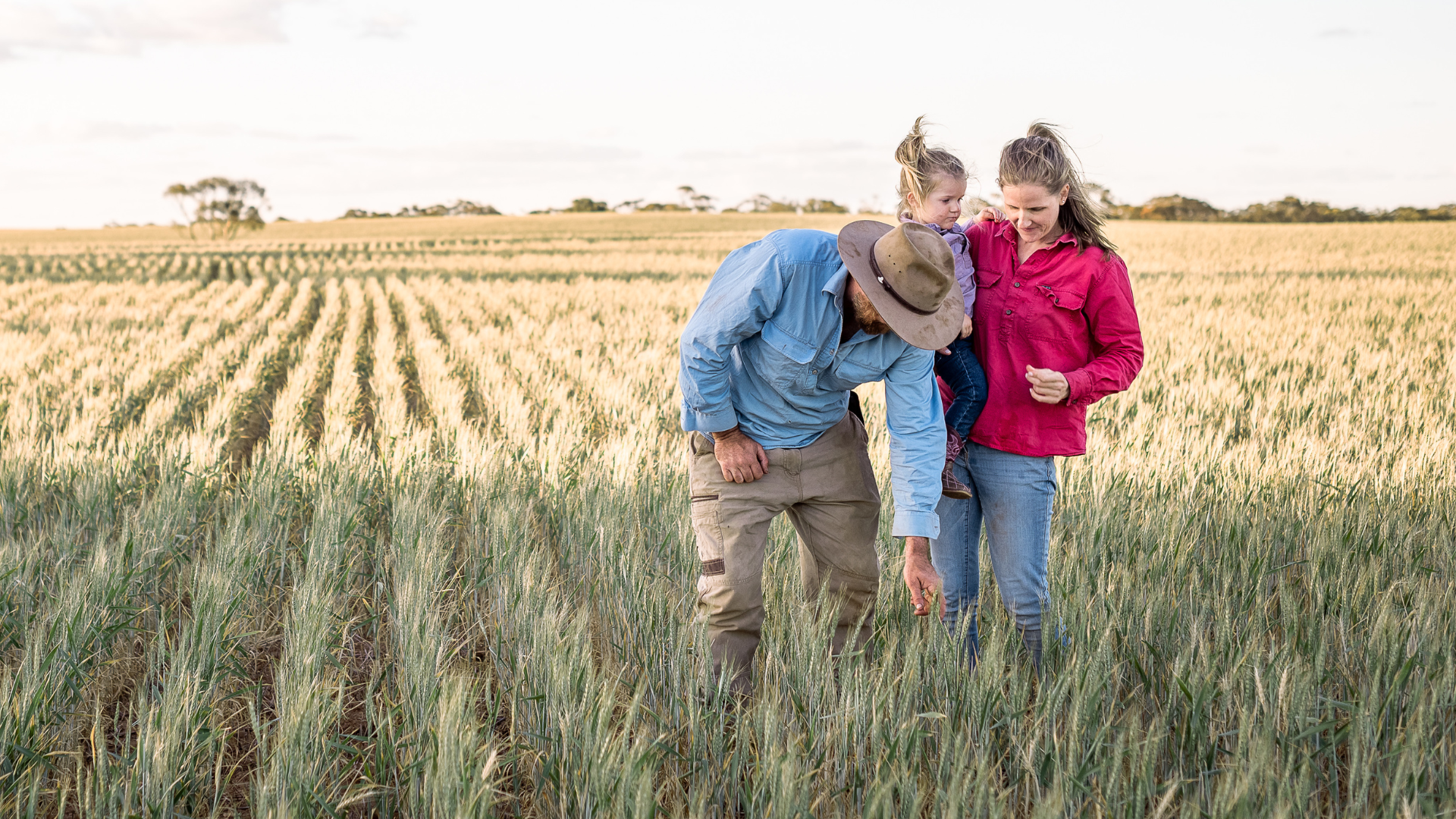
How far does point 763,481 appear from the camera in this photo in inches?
108

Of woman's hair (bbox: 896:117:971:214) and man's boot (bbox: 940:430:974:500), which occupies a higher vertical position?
woman's hair (bbox: 896:117:971:214)

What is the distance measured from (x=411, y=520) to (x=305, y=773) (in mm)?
1950

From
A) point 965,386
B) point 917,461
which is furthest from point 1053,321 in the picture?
point 917,461

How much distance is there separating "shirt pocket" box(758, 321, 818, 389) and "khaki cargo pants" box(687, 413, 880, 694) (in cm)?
27

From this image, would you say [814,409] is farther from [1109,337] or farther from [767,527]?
[1109,337]

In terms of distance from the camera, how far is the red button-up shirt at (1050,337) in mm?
2561

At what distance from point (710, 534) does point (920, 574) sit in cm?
63

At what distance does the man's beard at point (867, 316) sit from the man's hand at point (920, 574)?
59 cm

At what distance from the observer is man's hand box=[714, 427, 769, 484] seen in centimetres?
265

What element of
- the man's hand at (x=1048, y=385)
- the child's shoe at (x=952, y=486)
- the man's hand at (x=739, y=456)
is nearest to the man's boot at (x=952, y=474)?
the child's shoe at (x=952, y=486)

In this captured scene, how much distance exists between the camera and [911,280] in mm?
2246

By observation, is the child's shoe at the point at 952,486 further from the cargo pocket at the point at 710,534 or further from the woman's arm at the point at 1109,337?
the cargo pocket at the point at 710,534

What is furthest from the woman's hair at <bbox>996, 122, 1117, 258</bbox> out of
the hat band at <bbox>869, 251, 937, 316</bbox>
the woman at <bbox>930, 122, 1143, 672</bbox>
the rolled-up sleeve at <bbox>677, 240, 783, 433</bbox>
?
the rolled-up sleeve at <bbox>677, 240, 783, 433</bbox>

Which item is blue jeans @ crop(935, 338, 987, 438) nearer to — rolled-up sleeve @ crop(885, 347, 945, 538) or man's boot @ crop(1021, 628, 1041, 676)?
rolled-up sleeve @ crop(885, 347, 945, 538)
